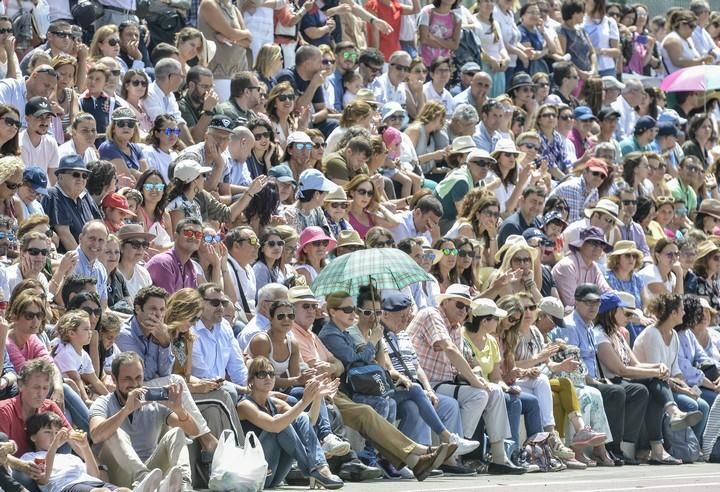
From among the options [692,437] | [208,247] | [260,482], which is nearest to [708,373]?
[692,437]

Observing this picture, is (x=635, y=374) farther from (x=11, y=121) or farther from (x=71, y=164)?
(x=11, y=121)

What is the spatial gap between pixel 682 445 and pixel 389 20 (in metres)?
7.68

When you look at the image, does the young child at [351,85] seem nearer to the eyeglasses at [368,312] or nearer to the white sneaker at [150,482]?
the eyeglasses at [368,312]

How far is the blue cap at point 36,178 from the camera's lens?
12977 mm

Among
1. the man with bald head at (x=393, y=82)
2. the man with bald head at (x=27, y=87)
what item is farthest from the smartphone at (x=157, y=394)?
the man with bald head at (x=393, y=82)

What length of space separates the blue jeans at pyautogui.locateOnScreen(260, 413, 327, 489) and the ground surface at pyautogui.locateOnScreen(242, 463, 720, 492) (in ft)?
0.63

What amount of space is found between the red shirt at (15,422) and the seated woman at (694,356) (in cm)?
772

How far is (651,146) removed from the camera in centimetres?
2209

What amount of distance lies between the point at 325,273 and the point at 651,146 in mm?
9330

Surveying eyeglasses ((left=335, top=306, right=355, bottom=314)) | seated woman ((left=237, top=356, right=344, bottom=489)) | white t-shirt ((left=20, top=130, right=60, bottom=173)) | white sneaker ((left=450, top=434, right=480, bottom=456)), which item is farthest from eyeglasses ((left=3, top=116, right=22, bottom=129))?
white sneaker ((left=450, top=434, right=480, bottom=456))

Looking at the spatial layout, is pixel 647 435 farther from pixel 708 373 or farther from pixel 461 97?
pixel 461 97

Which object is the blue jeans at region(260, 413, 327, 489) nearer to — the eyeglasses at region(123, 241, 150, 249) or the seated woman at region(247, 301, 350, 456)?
the seated woman at region(247, 301, 350, 456)

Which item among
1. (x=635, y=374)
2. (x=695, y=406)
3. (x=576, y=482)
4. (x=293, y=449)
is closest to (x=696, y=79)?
(x=695, y=406)

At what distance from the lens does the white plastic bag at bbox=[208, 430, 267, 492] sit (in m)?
11.2
